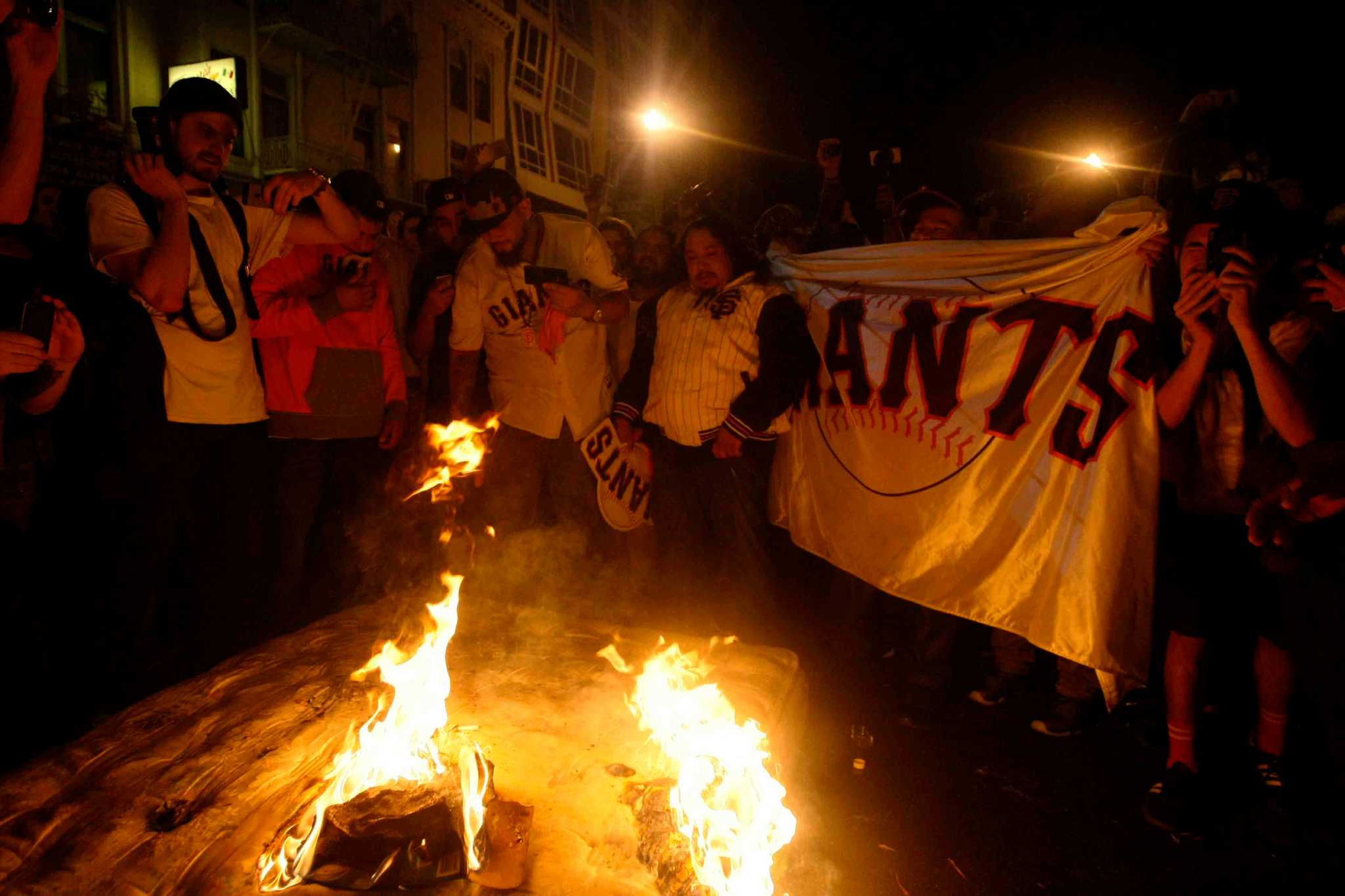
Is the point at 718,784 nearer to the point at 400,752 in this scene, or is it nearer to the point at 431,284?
the point at 400,752

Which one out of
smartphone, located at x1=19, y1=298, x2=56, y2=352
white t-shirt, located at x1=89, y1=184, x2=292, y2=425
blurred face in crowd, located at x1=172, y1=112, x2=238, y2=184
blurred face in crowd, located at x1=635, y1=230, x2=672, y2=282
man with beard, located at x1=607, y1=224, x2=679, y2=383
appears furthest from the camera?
blurred face in crowd, located at x1=635, y1=230, x2=672, y2=282

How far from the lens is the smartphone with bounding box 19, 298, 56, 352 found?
2639mm

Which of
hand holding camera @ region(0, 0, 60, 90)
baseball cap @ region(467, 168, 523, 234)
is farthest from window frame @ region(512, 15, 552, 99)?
hand holding camera @ region(0, 0, 60, 90)

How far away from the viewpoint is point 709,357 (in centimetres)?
441

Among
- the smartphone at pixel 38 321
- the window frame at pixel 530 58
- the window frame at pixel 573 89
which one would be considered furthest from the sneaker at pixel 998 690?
the window frame at pixel 573 89

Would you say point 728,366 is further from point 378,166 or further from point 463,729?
point 378,166

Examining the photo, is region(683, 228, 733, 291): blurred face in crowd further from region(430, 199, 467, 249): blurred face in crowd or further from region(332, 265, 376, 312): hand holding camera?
region(332, 265, 376, 312): hand holding camera

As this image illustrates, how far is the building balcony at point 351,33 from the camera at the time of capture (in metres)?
17.3

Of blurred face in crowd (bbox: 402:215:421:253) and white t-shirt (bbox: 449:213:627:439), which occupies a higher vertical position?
A: blurred face in crowd (bbox: 402:215:421:253)

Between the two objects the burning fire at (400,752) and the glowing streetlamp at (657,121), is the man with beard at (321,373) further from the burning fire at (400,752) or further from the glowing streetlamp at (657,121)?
Result: the glowing streetlamp at (657,121)

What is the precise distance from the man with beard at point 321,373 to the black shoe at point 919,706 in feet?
11.0

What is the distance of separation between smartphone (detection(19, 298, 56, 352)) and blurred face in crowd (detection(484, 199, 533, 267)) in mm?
2339

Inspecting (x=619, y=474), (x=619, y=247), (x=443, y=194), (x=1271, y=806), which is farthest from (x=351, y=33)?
(x=1271, y=806)

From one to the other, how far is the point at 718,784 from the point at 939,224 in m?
3.51
